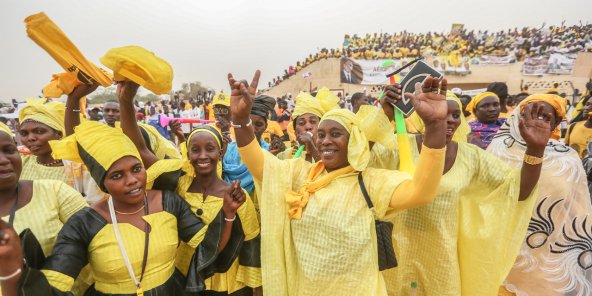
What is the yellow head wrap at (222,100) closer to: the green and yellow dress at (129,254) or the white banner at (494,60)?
the green and yellow dress at (129,254)

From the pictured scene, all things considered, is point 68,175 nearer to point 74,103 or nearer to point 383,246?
point 74,103

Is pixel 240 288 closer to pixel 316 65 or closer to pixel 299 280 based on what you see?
pixel 299 280

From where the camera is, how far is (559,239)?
332 centimetres

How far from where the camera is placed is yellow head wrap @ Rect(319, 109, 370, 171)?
6.55 feet

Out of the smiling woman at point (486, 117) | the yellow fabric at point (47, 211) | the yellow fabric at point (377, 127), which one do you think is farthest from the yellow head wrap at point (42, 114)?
the smiling woman at point (486, 117)

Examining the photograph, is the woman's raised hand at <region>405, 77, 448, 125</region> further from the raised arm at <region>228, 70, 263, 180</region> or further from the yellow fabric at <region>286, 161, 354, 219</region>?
the raised arm at <region>228, 70, 263, 180</region>

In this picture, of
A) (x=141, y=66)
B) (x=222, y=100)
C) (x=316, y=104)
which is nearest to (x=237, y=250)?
(x=141, y=66)

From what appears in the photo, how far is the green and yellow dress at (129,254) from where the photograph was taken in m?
1.70

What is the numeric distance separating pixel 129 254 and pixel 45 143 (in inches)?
69.5

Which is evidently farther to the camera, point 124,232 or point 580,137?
point 580,137

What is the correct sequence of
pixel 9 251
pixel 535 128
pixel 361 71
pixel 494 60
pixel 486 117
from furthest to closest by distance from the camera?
1. pixel 361 71
2. pixel 494 60
3. pixel 486 117
4. pixel 535 128
5. pixel 9 251

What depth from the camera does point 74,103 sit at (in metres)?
2.73

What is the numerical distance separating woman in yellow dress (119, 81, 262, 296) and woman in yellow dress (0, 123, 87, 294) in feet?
2.06

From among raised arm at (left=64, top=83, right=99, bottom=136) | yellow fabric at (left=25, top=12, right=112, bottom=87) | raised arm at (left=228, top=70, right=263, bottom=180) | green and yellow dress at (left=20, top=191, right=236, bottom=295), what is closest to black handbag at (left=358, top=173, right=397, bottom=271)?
raised arm at (left=228, top=70, right=263, bottom=180)
